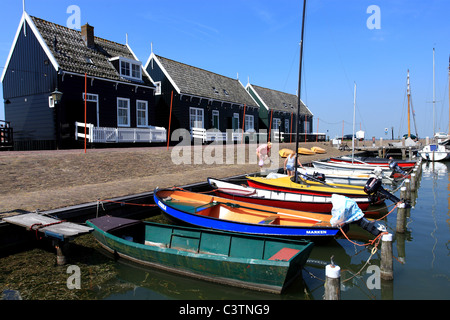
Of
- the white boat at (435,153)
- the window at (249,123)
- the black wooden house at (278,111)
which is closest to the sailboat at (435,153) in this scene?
the white boat at (435,153)

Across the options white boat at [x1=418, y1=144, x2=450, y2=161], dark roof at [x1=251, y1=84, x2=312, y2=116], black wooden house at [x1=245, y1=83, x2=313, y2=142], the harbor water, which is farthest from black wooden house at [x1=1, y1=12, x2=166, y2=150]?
white boat at [x1=418, y1=144, x2=450, y2=161]

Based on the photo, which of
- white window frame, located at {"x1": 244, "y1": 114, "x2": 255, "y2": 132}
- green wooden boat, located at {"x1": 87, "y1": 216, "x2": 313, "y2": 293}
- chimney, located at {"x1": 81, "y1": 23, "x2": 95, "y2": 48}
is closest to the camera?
green wooden boat, located at {"x1": 87, "y1": 216, "x2": 313, "y2": 293}

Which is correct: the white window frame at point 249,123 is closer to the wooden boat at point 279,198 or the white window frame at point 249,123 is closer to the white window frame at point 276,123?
the white window frame at point 276,123

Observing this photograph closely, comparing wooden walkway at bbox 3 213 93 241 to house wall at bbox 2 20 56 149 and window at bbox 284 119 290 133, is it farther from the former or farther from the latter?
window at bbox 284 119 290 133

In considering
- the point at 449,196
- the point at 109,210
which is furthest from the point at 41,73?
the point at 449,196

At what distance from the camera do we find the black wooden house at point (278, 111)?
39.6m

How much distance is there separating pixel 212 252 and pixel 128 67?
21.4m

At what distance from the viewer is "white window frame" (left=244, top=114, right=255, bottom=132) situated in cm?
3522

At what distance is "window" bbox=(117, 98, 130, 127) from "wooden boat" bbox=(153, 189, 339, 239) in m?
13.8

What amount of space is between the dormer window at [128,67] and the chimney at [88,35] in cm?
206

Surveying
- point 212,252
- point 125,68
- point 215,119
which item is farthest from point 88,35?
point 212,252

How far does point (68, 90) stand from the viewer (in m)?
19.6

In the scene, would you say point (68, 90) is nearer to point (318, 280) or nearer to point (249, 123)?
point (318, 280)
